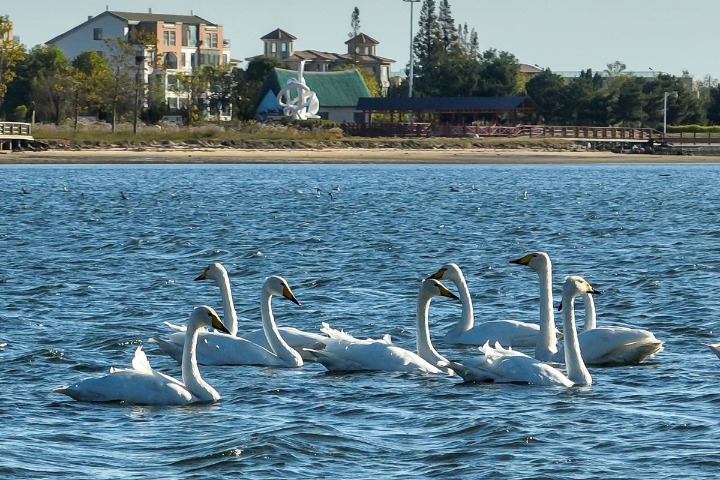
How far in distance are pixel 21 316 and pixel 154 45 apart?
282ft

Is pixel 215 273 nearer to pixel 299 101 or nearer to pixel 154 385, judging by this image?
pixel 154 385

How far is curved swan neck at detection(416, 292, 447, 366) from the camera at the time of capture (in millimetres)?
14938

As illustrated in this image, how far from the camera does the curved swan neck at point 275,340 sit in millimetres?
15203

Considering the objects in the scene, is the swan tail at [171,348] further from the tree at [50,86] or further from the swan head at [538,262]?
the tree at [50,86]

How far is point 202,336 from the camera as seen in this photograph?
50.5 feet

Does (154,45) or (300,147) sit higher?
(154,45)

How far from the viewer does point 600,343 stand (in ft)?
50.1

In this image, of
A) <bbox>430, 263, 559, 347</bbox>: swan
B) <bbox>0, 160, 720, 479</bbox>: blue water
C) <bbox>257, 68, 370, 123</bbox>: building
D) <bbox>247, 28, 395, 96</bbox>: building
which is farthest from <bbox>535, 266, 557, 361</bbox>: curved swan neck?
<bbox>247, 28, 395, 96</bbox>: building

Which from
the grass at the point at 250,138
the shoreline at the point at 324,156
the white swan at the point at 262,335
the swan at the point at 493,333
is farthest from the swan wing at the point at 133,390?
the grass at the point at 250,138

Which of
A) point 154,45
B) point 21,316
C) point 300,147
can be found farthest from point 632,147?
point 21,316

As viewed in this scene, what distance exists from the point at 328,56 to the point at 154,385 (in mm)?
158273

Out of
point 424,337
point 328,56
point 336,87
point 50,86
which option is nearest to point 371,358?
point 424,337

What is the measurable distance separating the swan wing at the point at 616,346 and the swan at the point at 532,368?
1095 mm

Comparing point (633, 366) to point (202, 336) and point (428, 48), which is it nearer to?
point (202, 336)
